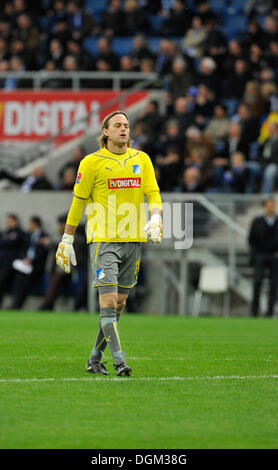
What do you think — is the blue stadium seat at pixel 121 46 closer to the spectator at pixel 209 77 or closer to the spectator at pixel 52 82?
the spectator at pixel 52 82

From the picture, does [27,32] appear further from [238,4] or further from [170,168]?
[170,168]

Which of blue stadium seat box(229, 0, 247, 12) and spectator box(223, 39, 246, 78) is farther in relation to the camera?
blue stadium seat box(229, 0, 247, 12)

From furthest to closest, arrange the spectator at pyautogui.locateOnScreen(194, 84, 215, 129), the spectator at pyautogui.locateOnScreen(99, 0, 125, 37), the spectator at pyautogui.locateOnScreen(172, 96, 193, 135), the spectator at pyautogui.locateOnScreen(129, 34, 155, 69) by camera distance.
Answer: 1. the spectator at pyautogui.locateOnScreen(99, 0, 125, 37)
2. the spectator at pyautogui.locateOnScreen(129, 34, 155, 69)
3. the spectator at pyautogui.locateOnScreen(194, 84, 215, 129)
4. the spectator at pyautogui.locateOnScreen(172, 96, 193, 135)

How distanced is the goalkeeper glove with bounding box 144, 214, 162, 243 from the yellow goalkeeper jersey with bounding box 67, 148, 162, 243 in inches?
8.4

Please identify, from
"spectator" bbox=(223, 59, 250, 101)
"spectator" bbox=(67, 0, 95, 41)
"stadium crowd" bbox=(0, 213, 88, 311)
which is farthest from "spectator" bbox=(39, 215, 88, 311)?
"spectator" bbox=(67, 0, 95, 41)

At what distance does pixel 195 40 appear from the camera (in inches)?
937

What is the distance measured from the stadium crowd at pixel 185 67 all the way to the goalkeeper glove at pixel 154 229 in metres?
11.8

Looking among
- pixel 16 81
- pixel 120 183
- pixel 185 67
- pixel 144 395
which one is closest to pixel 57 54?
pixel 16 81

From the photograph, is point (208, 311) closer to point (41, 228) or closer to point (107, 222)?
point (41, 228)

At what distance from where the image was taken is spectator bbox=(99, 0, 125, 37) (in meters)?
25.5

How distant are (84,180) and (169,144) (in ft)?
42.6

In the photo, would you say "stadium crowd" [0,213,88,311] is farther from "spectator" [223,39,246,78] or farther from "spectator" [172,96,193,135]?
"spectator" [223,39,246,78]

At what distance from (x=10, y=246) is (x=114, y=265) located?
12.2m

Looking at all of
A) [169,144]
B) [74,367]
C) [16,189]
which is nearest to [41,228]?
[16,189]
